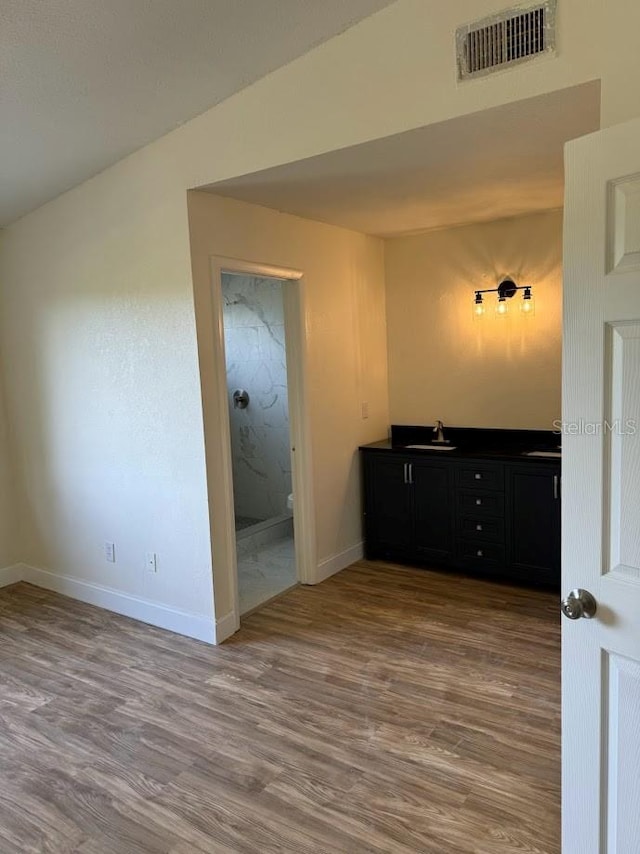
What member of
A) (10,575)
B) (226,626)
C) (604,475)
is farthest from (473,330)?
(10,575)

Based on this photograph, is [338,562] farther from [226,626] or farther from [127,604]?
[127,604]

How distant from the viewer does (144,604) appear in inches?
145

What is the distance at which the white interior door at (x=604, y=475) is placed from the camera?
1.41 meters

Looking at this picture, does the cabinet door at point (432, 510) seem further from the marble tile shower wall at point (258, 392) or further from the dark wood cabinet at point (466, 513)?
the marble tile shower wall at point (258, 392)

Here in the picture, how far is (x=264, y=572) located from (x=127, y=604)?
1.02 meters

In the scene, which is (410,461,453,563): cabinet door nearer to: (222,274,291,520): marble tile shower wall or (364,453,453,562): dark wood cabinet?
(364,453,453,562): dark wood cabinet

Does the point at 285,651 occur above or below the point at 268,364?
below

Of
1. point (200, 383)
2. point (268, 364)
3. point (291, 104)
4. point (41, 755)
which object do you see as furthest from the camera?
point (268, 364)

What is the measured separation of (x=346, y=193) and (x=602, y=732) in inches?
109

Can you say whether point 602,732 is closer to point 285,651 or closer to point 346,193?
point 285,651

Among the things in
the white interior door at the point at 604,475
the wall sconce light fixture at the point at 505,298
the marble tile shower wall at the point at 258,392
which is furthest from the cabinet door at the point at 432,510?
the white interior door at the point at 604,475

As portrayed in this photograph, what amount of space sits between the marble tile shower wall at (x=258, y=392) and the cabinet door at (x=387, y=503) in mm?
1057

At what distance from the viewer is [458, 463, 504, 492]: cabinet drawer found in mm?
3912

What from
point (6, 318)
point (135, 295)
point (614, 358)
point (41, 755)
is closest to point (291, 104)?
point (135, 295)
